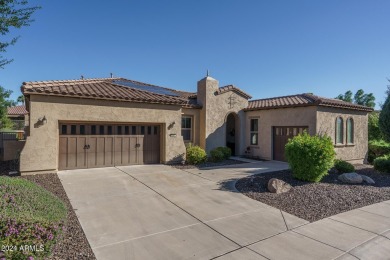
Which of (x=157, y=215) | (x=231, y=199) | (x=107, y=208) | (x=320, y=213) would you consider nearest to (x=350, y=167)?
(x=320, y=213)

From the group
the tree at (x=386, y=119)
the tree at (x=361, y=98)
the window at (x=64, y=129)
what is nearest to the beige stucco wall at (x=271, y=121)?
the tree at (x=386, y=119)

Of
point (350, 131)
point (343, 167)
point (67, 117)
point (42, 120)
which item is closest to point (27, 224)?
point (42, 120)

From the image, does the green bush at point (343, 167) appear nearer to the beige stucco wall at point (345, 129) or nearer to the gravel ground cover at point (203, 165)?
the beige stucco wall at point (345, 129)

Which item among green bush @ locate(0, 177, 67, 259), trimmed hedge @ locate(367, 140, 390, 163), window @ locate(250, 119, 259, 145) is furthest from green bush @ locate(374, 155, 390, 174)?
green bush @ locate(0, 177, 67, 259)

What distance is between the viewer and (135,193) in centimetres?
774

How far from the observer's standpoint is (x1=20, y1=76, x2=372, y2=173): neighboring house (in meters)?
10.3

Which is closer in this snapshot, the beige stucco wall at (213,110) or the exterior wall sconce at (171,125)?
the exterior wall sconce at (171,125)

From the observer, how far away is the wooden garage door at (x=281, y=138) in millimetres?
14934

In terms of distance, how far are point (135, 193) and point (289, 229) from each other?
492 centimetres

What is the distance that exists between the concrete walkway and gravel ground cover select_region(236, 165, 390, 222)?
13.9 inches

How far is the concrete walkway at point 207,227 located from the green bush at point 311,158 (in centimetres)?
223

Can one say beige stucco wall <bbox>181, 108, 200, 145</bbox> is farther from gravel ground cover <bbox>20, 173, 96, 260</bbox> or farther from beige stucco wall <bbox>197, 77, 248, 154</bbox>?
gravel ground cover <bbox>20, 173, 96, 260</bbox>

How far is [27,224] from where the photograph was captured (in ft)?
10.8

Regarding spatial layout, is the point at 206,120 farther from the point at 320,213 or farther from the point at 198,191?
the point at 320,213
